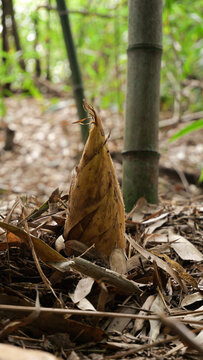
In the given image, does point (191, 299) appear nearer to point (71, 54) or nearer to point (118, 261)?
point (118, 261)

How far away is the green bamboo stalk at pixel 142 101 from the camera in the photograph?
1189mm

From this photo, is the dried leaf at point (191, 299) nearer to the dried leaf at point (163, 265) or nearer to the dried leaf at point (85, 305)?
the dried leaf at point (163, 265)

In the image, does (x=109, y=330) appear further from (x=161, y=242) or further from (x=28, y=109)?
(x=28, y=109)

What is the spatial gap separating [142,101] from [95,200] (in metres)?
0.52

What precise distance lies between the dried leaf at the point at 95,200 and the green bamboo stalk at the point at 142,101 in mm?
421

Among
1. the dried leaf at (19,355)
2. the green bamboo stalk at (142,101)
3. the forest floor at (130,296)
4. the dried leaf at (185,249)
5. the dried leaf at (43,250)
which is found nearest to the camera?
the dried leaf at (19,355)

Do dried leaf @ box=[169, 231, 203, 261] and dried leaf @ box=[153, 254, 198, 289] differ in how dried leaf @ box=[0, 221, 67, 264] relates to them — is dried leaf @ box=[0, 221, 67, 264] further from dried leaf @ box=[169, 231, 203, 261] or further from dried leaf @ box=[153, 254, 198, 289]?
dried leaf @ box=[169, 231, 203, 261]

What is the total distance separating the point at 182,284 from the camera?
0.83 meters

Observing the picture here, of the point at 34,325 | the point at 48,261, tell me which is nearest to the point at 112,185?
the point at 48,261

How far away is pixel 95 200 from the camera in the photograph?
83cm

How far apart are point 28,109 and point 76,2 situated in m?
1.63

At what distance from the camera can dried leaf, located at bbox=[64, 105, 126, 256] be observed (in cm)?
82

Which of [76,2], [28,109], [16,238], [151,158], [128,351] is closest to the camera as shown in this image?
[128,351]

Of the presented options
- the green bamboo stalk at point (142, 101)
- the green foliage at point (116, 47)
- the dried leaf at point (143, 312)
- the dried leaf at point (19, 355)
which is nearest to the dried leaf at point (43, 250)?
the dried leaf at point (143, 312)
